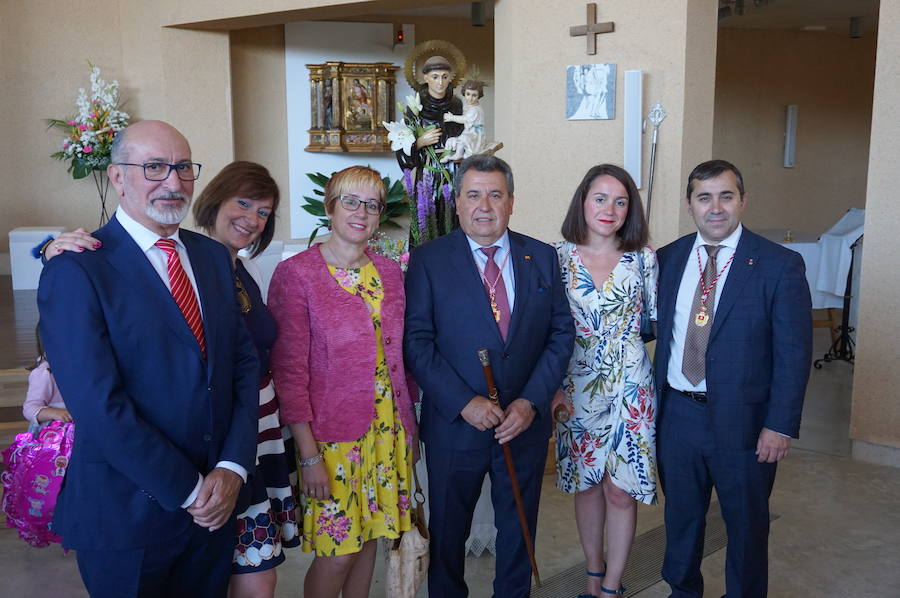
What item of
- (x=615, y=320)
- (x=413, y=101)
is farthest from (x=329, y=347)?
(x=413, y=101)

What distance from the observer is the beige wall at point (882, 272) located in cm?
413

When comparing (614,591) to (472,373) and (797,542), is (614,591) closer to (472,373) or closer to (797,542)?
(472,373)

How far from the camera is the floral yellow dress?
2.34m

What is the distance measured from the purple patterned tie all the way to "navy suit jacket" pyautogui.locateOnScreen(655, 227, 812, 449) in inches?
25.4

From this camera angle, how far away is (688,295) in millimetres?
2641

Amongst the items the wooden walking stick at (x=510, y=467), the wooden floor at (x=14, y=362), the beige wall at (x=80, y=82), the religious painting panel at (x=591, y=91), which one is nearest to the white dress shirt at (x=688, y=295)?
the wooden walking stick at (x=510, y=467)

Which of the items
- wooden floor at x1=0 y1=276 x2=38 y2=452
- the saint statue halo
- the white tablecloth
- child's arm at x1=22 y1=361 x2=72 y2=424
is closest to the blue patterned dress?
child's arm at x1=22 y1=361 x2=72 y2=424

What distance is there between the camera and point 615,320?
2.68 meters

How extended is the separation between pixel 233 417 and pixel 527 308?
3.17 ft

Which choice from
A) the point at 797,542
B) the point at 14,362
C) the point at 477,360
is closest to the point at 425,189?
the point at 477,360

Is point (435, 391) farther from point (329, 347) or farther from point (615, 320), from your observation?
point (615, 320)

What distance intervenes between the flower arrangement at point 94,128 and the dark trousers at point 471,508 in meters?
6.06

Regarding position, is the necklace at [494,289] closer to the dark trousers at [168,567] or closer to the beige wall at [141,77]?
the dark trousers at [168,567]

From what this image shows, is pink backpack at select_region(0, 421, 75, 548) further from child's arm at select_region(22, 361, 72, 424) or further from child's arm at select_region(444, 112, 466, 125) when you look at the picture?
child's arm at select_region(444, 112, 466, 125)
